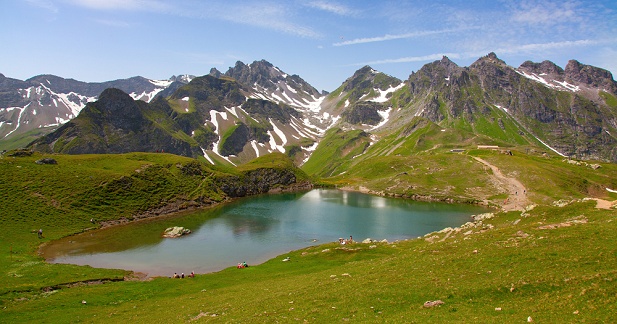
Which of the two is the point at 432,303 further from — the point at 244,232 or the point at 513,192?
the point at 513,192

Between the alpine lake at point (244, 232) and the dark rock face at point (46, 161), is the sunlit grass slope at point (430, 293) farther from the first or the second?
the dark rock face at point (46, 161)

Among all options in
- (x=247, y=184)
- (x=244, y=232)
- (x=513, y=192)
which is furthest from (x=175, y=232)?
(x=513, y=192)

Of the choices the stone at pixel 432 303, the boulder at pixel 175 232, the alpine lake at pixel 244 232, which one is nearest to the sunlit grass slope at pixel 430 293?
the stone at pixel 432 303

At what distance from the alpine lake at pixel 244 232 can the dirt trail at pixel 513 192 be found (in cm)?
984

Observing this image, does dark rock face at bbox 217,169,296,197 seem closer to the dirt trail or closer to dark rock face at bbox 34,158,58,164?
dark rock face at bbox 34,158,58,164

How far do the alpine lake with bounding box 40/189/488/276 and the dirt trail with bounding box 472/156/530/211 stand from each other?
984cm

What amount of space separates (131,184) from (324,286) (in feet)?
371

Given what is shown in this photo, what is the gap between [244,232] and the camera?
324 feet

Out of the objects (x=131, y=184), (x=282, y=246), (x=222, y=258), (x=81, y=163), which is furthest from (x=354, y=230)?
(x=81, y=163)

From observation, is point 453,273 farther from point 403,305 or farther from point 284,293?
point 284,293

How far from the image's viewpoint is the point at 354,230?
326 ft

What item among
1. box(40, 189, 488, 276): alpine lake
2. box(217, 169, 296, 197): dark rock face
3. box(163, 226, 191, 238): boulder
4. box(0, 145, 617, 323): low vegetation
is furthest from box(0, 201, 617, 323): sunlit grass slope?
box(217, 169, 296, 197): dark rock face

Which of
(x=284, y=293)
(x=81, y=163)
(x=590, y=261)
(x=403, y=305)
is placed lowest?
(x=284, y=293)

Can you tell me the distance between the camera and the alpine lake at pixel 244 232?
7188cm
